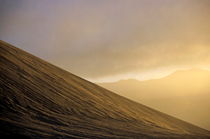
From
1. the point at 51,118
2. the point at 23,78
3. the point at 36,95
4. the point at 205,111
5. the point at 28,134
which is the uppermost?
the point at 205,111

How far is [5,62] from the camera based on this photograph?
19391 mm

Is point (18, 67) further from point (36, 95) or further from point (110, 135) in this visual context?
point (110, 135)

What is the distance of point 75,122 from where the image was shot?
564 inches

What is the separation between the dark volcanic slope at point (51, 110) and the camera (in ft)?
37.6

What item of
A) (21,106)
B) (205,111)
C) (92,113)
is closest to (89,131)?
(21,106)

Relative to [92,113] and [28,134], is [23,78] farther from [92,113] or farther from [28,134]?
[28,134]

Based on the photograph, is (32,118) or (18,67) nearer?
(32,118)

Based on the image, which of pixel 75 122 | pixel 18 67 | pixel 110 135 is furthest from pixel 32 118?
pixel 18 67

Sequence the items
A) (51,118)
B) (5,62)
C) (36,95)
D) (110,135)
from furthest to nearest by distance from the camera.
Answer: (5,62) < (36,95) < (51,118) < (110,135)

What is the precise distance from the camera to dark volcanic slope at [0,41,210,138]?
37.6ft

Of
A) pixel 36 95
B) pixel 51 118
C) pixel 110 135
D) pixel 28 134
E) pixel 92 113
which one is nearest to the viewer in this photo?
pixel 28 134

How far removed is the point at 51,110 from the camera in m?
15.2

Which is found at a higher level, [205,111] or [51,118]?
[205,111]

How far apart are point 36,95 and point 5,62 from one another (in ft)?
15.4
